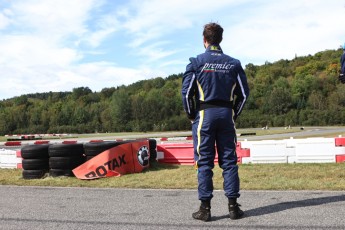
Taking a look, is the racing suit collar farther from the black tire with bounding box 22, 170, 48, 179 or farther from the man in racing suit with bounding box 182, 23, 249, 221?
the black tire with bounding box 22, 170, 48, 179

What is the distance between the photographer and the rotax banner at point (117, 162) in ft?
26.5

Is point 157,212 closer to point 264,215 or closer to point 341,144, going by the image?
point 264,215

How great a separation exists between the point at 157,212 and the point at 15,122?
2994 inches

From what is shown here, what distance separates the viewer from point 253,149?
927cm

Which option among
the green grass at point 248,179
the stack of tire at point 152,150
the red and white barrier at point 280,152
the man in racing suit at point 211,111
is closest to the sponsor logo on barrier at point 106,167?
the green grass at point 248,179

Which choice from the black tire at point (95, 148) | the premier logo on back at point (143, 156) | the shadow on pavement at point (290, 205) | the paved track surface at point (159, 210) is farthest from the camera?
the premier logo on back at point (143, 156)

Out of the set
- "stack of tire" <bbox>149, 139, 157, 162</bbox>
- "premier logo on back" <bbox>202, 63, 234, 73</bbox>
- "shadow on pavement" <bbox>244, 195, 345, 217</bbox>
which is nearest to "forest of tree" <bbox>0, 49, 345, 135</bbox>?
"stack of tire" <bbox>149, 139, 157, 162</bbox>

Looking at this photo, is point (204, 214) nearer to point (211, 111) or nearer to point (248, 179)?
point (211, 111)

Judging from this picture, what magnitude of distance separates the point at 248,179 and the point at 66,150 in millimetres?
3874

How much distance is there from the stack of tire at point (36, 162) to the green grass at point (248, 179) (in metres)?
0.24

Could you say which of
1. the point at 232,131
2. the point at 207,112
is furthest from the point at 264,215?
the point at 207,112

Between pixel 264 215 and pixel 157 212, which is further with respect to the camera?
pixel 157 212

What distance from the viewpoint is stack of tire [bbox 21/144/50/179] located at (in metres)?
8.60

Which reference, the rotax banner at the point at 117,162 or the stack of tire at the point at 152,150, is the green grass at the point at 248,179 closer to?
the rotax banner at the point at 117,162
